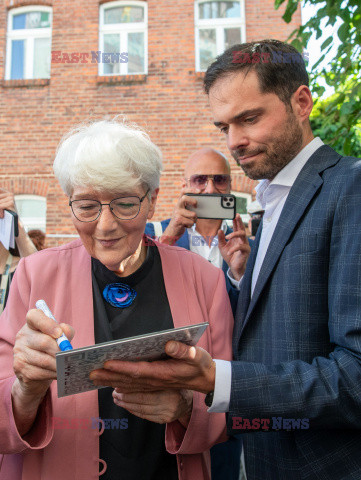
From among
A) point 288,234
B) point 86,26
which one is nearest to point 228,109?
point 288,234

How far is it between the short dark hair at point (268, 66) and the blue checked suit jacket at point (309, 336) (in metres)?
0.30

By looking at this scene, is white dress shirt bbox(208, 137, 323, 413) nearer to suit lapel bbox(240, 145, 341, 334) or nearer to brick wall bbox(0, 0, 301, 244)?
suit lapel bbox(240, 145, 341, 334)

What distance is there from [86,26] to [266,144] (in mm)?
8057

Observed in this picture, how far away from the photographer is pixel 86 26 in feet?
28.6

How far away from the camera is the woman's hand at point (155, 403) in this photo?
142cm

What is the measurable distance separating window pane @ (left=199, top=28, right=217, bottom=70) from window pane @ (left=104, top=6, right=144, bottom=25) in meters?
1.23

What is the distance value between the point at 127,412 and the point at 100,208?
71 centimetres

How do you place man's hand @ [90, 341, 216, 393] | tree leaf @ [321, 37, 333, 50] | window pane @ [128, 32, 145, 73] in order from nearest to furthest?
man's hand @ [90, 341, 216, 393] → tree leaf @ [321, 37, 333, 50] → window pane @ [128, 32, 145, 73]

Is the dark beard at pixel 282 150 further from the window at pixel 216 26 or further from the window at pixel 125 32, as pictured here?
the window at pixel 125 32

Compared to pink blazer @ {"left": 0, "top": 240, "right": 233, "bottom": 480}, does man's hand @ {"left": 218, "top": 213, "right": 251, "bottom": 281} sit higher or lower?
higher

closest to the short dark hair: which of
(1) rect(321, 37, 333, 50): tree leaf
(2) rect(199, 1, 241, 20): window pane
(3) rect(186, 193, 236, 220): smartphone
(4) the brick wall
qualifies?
(3) rect(186, 193, 236, 220): smartphone

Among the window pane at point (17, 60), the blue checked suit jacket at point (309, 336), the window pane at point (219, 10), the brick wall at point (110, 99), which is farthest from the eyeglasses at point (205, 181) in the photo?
the window pane at point (17, 60)

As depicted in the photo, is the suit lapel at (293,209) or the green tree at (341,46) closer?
the suit lapel at (293,209)

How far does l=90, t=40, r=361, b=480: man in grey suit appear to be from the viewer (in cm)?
133
